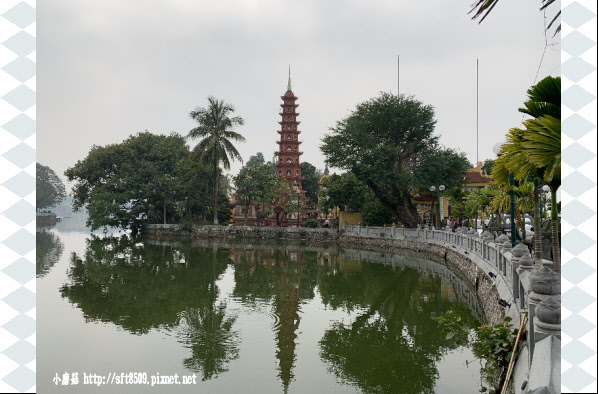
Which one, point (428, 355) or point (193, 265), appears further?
point (193, 265)

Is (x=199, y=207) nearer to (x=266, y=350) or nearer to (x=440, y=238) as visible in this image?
(x=440, y=238)

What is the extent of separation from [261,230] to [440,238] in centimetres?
1877

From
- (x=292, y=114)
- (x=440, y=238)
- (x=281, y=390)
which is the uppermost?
(x=292, y=114)

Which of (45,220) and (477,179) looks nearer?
(477,179)

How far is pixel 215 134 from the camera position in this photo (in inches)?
1526

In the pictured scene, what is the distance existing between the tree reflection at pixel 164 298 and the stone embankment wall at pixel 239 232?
12772 millimetres

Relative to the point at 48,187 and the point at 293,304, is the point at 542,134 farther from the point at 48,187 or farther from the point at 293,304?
the point at 48,187

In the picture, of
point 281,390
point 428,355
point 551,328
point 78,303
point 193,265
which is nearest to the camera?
point 551,328

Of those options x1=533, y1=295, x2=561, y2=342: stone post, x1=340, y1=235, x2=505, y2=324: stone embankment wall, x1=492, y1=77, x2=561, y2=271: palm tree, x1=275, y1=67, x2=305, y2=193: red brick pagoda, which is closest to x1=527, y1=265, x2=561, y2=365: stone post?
x1=533, y1=295, x2=561, y2=342: stone post

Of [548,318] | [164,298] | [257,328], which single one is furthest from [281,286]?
[548,318]

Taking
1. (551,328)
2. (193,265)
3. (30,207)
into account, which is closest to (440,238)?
(193,265)

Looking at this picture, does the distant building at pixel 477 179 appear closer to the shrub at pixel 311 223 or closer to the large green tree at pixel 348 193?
the large green tree at pixel 348 193

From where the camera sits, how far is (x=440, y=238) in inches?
934

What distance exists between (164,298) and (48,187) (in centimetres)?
→ 7831
